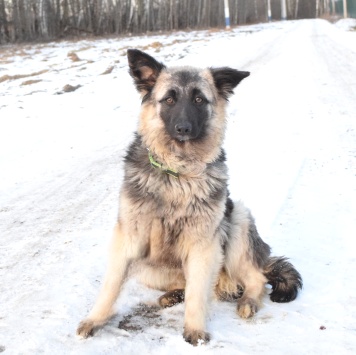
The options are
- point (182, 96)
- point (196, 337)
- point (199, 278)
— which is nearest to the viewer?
point (196, 337)

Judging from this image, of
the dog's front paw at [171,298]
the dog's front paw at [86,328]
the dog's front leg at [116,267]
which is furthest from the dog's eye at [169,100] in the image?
the dog's front paw at [86,328]

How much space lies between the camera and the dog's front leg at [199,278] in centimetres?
332

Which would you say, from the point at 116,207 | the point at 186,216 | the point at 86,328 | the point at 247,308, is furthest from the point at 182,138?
the point at 116,207

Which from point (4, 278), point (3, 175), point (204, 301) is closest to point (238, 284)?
point (204, 301)

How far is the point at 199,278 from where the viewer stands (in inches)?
133

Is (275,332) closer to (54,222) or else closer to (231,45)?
(54,222)

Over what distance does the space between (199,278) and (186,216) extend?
44 cm

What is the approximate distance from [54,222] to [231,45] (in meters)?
21.5

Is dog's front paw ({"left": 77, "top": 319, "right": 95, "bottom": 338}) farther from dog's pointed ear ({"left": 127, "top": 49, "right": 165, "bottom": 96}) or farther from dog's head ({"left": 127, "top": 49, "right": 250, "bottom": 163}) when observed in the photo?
dog's pointed ear ({"left": 127, "top": 49, "right": 165, "bottom": 96})

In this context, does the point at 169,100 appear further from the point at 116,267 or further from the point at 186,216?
the point at 116,267

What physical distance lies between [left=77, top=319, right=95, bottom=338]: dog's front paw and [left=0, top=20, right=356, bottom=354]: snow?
0.15 ft

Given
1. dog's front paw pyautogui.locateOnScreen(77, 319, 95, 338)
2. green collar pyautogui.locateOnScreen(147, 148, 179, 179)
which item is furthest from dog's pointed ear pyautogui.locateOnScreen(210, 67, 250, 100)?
dog's front paw pyautogui.locateOnScreen(77, 319, 95, 338)

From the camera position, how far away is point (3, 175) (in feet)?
24.1

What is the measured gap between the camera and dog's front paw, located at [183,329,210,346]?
319 cm
